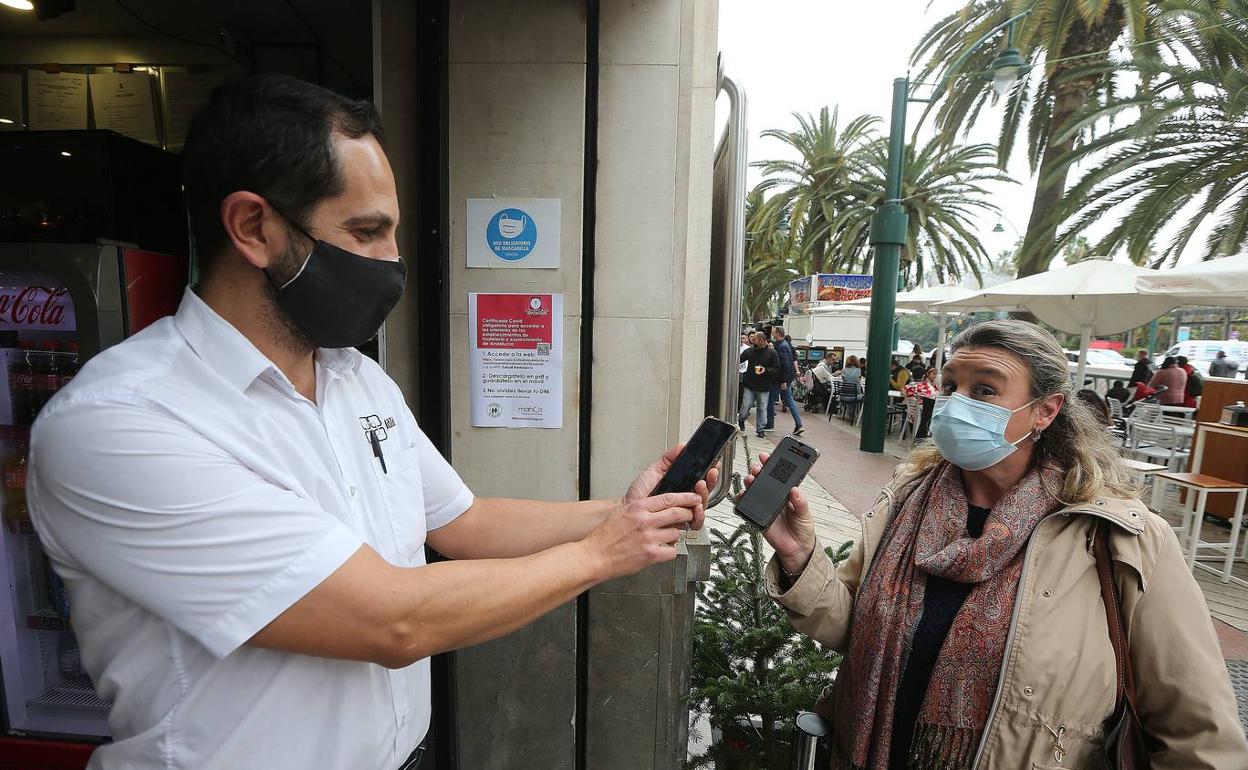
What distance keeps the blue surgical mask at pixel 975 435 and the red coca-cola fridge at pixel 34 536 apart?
2.62m

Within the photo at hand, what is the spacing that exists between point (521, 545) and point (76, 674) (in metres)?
2.15

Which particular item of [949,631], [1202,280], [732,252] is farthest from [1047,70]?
[949,631]

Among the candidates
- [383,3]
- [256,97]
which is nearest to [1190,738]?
[256,97]

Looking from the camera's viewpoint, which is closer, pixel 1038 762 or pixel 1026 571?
pixel 1038 762

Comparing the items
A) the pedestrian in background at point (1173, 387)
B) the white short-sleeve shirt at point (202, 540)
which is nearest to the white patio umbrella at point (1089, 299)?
the pedestrian in background at point (1173, 387)

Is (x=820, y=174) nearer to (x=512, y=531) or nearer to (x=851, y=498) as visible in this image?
(x=851, y=498)

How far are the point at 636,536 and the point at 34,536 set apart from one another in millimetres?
2488

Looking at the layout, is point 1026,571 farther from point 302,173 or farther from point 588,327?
point 302,173

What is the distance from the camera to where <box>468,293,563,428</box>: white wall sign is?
265 centimetres

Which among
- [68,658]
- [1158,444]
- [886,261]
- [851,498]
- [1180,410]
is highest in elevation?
[886,261]

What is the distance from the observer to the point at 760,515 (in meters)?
1.73

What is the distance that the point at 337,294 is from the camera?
1339 millimetres

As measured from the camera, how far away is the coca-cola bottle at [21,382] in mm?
2336

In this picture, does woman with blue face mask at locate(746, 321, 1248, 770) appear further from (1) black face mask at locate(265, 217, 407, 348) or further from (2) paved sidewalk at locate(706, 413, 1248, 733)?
(2) paved sidewalk at locate(706, 413, 1248, 733)
